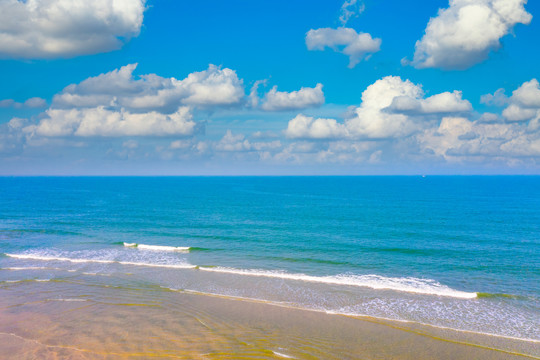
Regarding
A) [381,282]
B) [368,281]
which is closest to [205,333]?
[368,281]

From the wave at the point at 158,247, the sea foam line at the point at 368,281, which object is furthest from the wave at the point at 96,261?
the wave at the point at 158,247

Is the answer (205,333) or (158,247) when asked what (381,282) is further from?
(158,247)

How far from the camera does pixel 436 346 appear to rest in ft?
58.9

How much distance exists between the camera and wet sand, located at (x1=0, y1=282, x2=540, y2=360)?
55.9ft

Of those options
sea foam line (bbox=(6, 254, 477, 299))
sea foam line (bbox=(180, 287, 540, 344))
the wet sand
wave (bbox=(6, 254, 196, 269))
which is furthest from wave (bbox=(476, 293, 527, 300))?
wave (bbox=(6, 254, 196, 269))

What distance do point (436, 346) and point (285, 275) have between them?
1377 centimetres

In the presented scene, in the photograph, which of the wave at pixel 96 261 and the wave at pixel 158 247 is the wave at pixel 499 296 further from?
the wave at pixel 158 247

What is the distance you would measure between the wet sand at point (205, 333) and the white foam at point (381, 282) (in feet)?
19.6

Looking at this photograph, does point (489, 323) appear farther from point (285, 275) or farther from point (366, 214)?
point (366, 214)

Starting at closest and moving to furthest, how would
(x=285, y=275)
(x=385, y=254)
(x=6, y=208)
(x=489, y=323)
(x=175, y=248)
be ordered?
1. (x=489, y=323)
2. (x=285, y=275)
3. (x=385, y=254)
4. (x=175, y=248)
5. (x=6, y=208)

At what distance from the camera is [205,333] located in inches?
754

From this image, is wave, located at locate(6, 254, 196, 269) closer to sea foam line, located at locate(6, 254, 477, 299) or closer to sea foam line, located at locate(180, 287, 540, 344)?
sea foam line, located at locate(6, 254, 477, 299)

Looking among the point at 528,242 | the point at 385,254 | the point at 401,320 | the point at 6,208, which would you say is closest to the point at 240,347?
the point at 401,320

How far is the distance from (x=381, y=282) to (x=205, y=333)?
15103 millimetres
